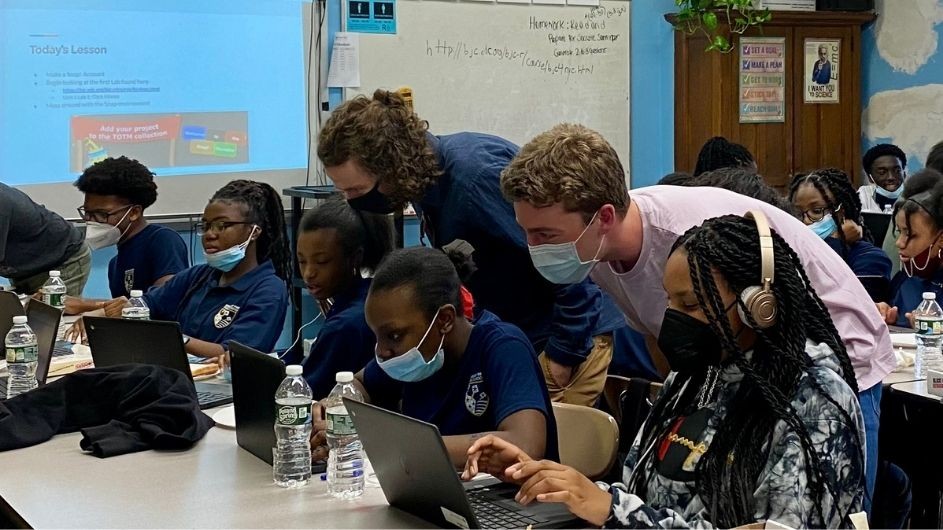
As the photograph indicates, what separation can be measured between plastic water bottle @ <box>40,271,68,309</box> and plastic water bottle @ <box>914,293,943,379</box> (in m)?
2.88

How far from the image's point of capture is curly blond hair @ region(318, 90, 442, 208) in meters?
2.73

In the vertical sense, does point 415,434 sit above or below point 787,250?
below

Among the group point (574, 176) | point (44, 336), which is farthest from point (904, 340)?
point (44, 336)

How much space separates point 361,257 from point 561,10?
4105mm

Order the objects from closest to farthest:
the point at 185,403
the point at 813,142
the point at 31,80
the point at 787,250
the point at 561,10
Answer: the point at 787,250 → the point at 185,403 → the point at 31,80 → the point at 561,10 → the point at 813,142

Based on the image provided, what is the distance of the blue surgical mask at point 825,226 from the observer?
4.52m

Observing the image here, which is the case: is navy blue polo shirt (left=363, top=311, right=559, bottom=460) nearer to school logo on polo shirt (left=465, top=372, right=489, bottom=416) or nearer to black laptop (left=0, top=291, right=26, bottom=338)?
school logo on polo shirt (left=465, top=372, right=489, bottom=416)

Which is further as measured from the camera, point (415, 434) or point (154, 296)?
point (154, 296)

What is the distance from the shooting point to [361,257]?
2.88 metres

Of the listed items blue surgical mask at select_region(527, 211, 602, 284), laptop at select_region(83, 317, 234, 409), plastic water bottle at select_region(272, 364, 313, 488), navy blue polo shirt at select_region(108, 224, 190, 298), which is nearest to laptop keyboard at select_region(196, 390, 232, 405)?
laptop at select_region(83, 317, 234, 409)

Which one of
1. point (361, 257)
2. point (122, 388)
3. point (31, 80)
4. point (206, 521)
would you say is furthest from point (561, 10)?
point (206, 521)

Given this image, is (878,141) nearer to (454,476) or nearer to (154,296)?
(154,296)

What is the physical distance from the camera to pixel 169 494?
2.10 m

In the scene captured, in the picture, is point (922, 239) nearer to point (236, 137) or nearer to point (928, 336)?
point (928, 336)
